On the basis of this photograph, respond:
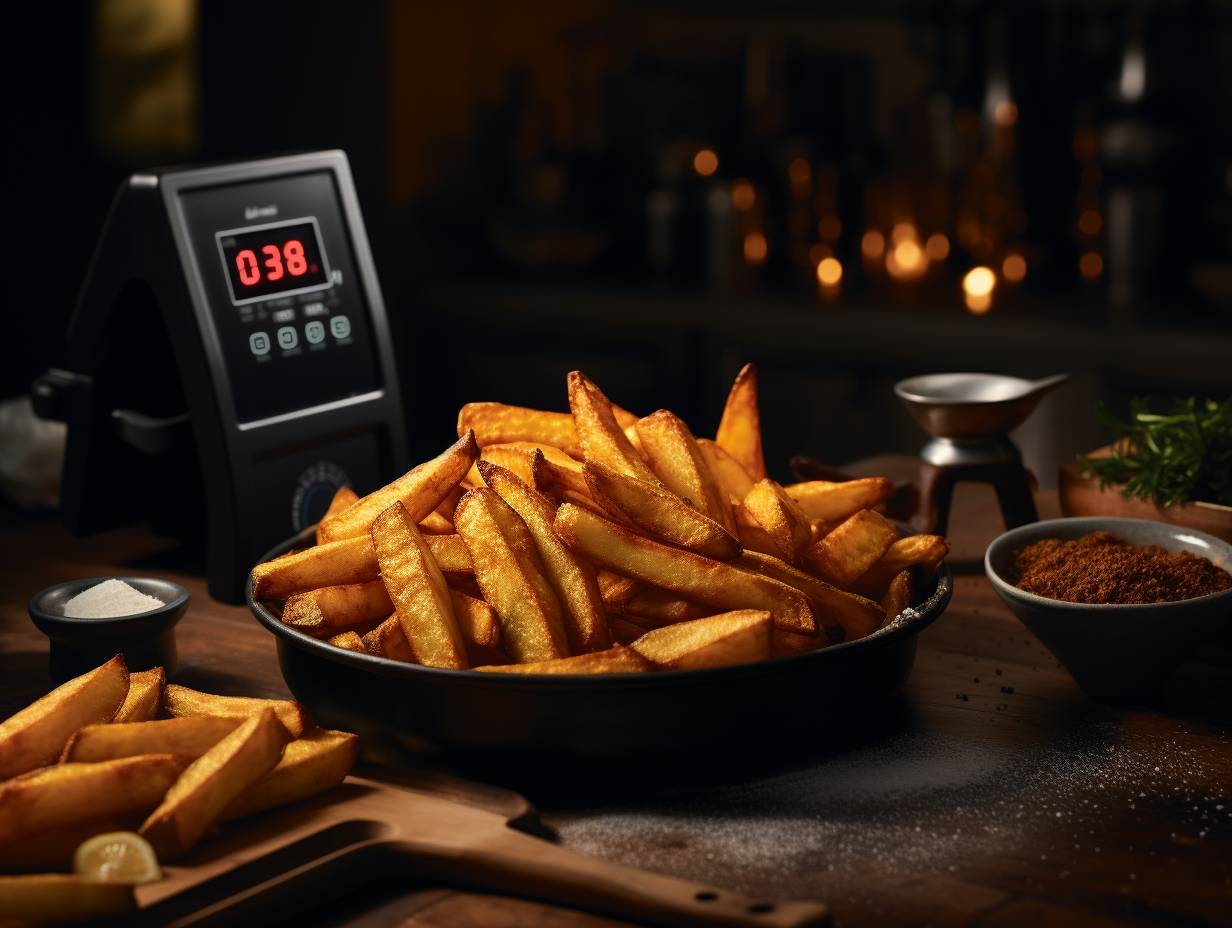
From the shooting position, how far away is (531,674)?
1.15m

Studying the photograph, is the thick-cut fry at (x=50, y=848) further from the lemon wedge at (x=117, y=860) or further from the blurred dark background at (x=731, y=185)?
the blurred dark background at (x=731, y=185)

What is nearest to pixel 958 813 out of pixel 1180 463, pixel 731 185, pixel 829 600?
pixel 829 600

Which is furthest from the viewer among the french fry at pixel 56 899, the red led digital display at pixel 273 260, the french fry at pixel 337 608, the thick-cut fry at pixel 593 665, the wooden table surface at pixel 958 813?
the red led digital display at pixel 273 260

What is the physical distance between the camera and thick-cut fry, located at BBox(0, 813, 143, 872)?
40.7 inches

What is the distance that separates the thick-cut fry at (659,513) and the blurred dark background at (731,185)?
2.65 m

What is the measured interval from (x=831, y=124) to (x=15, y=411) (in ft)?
10.1

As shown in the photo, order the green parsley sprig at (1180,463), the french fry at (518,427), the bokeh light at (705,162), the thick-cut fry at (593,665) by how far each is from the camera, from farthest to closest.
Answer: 1. the bokeh light at (705,162)
2. the green parsley sprig at (1180,463)
3. the french fry at (518,427)
4. the thick-cut fry at (593,665)

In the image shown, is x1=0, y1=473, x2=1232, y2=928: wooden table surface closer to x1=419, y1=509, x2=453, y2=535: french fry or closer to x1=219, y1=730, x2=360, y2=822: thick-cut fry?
x1=219, y1=730, x2=360, y2=822: thick-cut fry

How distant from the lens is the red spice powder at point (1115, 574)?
1364 millimetres

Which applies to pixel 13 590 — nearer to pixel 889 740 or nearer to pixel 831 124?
pixel 889 740

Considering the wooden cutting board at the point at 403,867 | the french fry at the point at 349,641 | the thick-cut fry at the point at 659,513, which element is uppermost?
the thick-cut fry at the point at 659,513

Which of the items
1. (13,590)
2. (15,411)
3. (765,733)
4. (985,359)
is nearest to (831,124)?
(985,359)

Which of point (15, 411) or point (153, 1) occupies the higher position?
point (153, 1)

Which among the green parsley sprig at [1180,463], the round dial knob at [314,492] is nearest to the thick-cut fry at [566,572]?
the round dial knob at [314,492]
